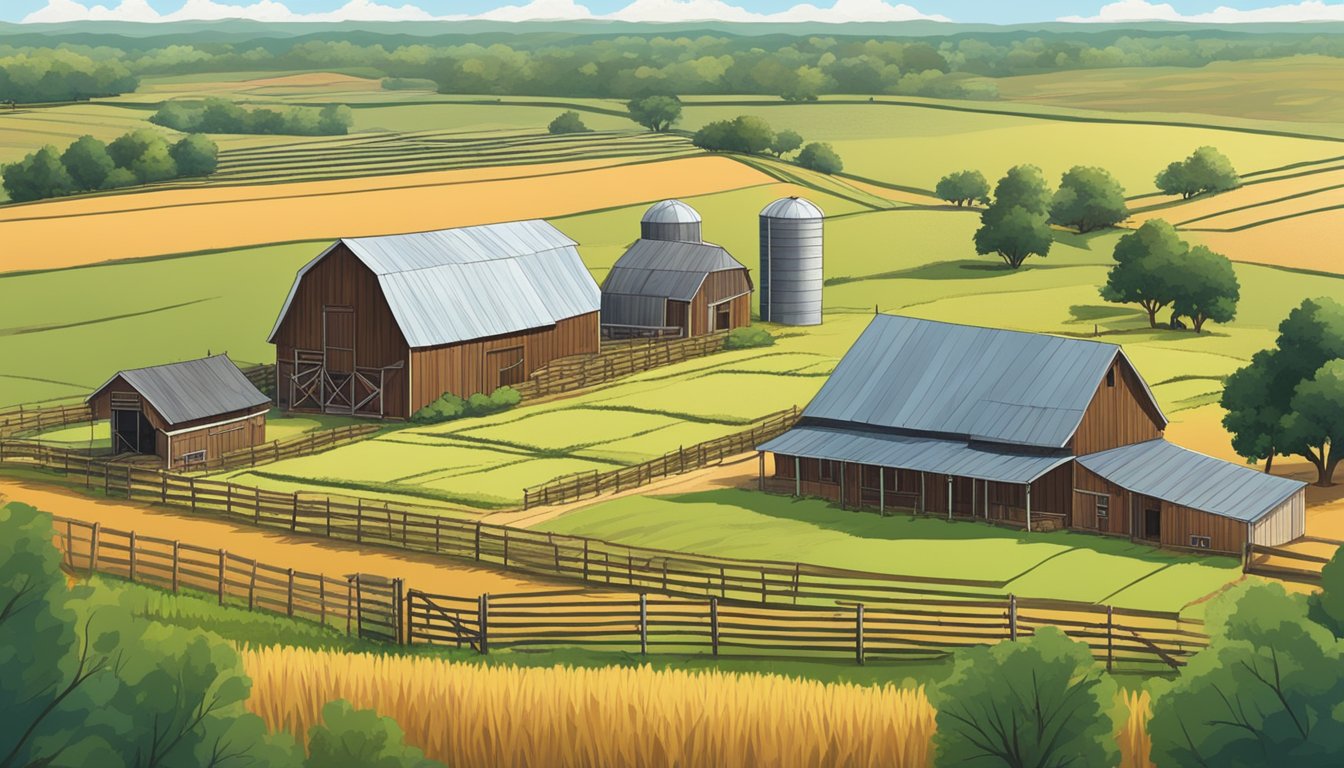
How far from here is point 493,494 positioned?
6003 centimetres

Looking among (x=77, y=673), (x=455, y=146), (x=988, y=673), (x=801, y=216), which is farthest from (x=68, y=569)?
(x=455, y=146)

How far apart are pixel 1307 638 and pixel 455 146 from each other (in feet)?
396

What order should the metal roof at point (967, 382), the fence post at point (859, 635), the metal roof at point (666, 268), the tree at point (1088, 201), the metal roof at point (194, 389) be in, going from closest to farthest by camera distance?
the fence post at point (859, 635) → the metal roof at point (967, 382) → the metal roof at point (194, 389) → the metal roof at point (666, 268) → the tree at point (1088, 201)

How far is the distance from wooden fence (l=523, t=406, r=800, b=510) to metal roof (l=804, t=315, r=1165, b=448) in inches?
123

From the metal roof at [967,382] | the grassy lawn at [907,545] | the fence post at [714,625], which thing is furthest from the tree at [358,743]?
the metal roof at [967,382]

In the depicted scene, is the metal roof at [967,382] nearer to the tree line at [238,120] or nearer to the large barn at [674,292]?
the large barn at [674,292]

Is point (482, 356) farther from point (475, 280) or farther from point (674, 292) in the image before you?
point (674, 292)

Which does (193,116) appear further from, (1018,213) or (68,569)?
(68,569)

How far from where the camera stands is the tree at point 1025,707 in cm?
2534

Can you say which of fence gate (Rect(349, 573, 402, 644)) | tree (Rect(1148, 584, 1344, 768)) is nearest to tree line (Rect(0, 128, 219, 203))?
fence gate (Rect(349, 573, 402, 644))

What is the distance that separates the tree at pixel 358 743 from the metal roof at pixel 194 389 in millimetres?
41913

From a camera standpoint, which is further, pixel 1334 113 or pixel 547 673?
pixel 1334 113

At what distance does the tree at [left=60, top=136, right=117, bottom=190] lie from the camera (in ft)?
386

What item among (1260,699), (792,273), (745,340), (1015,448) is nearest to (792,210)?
(792,273)
